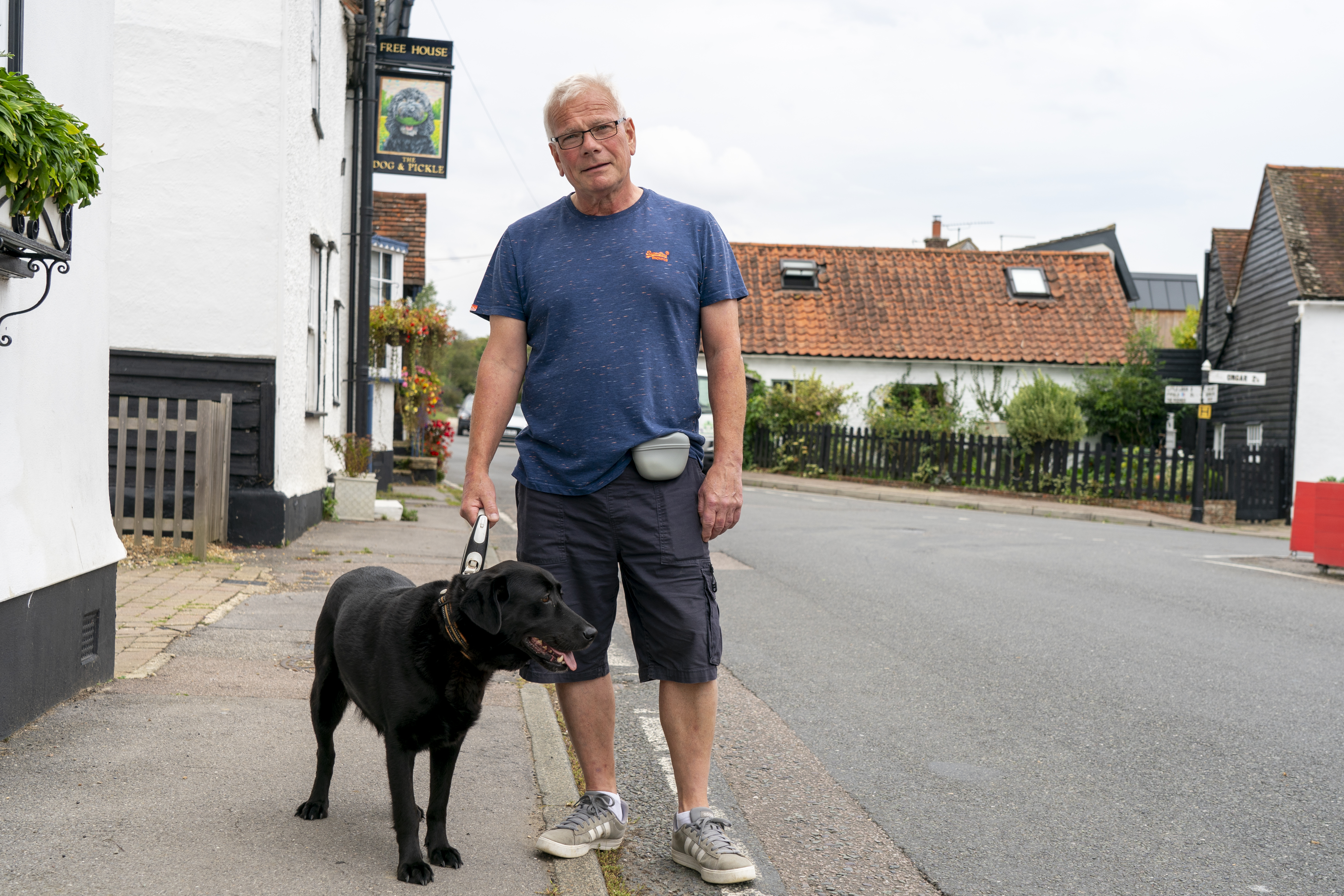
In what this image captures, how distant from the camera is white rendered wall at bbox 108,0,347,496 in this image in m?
9.63

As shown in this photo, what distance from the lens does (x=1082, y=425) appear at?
24.3 meters

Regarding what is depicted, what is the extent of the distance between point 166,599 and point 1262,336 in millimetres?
26499

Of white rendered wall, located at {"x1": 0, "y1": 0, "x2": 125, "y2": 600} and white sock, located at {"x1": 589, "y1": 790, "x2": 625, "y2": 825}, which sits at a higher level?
white rendered wall, located at {"x1": 0, "y1": 0, "x2": 125, "y2": 600}

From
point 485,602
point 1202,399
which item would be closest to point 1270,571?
point 1202,399

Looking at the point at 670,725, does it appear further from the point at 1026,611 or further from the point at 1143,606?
the point at 1143,606

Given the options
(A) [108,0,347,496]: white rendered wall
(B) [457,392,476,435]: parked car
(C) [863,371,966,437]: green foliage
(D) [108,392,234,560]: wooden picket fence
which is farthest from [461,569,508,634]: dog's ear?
(B) [457,392,476,435]: parked car

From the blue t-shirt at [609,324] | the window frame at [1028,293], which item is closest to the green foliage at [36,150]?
the blue t-shirt at [609,324]

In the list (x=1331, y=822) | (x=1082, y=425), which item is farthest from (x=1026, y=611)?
(x=1082, y=425)

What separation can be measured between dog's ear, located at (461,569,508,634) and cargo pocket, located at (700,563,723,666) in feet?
2.16

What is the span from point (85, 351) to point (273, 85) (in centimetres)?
589

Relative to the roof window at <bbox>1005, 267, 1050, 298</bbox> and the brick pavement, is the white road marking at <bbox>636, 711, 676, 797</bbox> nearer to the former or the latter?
the brick pavement

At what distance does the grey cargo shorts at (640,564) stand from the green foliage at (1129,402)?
26.7 meters

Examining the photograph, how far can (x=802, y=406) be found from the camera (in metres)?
29.1

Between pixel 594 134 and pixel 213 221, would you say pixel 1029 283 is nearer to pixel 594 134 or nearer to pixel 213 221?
pixel 213 221
